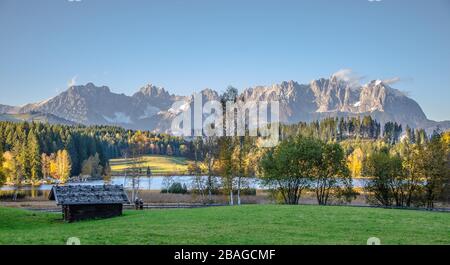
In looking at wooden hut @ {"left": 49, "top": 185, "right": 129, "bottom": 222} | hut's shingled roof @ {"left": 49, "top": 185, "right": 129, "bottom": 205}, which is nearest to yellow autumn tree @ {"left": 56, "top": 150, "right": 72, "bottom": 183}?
hut's shingled roof @ {"left": 49, "top": 185, "right": 129, "bottom": 205}

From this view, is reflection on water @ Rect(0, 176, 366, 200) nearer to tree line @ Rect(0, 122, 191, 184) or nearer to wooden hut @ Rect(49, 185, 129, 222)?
tree line @ Rect(0, 122, 191, 184)

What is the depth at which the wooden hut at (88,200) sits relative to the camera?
3931 centimetres

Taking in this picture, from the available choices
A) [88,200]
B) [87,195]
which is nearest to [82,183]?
[87,195]

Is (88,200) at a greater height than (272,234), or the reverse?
(272,234)

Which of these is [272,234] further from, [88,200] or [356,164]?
[356,164]

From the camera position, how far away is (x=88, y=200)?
40781mm

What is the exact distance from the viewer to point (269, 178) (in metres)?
60.1

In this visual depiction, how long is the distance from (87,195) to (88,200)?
925 millimetres

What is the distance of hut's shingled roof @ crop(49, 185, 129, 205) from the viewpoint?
39.7m

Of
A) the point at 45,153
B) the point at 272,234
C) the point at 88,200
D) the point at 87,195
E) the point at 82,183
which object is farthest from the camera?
the point at 45,153

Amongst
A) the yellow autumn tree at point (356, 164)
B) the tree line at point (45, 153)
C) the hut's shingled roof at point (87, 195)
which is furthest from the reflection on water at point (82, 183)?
the hut's shingled roof at point (87, 195)

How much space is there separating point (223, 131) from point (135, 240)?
4419 cm

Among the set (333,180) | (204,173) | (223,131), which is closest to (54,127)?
(204,173)
